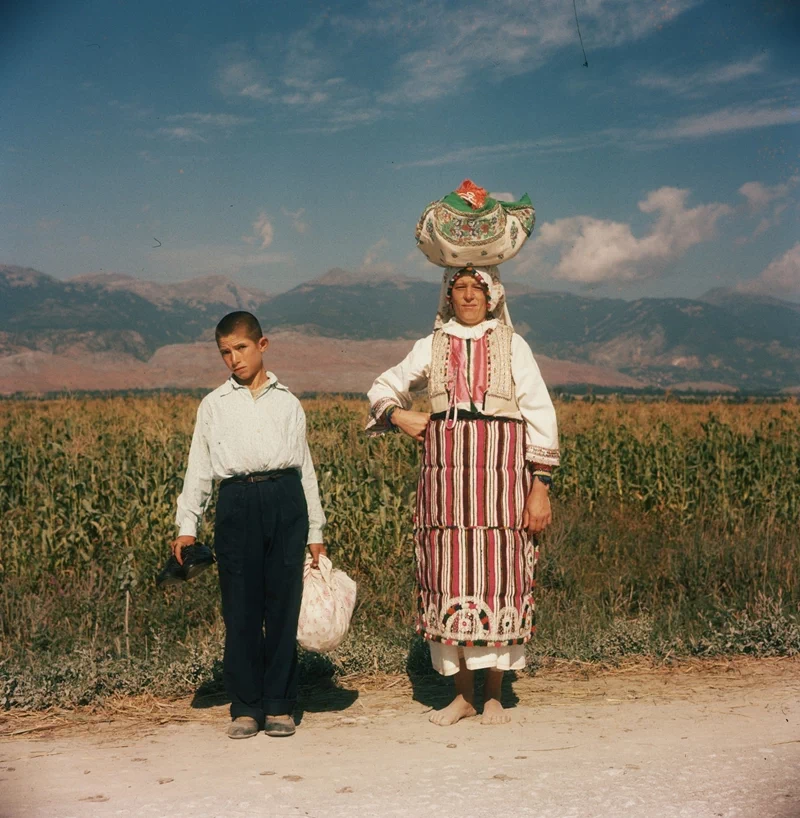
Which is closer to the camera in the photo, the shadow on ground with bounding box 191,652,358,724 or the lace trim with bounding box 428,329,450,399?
the lace trim with bounding box 428,329,450,399

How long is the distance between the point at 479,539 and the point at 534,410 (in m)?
0.71

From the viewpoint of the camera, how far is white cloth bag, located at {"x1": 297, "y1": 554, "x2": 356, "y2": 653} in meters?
4.93

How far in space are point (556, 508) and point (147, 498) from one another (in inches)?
177

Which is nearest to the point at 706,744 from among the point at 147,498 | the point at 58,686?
the point at 58,686

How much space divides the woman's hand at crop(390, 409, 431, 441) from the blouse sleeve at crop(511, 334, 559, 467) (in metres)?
0.51

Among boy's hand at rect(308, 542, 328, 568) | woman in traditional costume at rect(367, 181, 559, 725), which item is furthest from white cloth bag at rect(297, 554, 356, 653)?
woman in traditional costume at rect(367, 181, 559, 725)

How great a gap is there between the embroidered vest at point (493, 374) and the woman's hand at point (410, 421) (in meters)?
0.09

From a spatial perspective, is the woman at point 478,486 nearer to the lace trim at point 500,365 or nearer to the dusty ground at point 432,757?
the lace trim at point 500,365

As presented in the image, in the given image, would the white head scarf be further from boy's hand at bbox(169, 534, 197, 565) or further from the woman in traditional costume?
boy's hand at bbox(169, 534, 197, 565)

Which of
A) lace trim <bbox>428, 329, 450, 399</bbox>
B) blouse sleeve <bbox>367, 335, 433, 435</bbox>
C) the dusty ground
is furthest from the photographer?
blouse sleeve <bbox>367, 335, 433, 435</bbox>

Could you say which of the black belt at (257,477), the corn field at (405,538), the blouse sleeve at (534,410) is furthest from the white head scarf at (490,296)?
the corn field at (405,538)

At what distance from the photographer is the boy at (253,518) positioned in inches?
192

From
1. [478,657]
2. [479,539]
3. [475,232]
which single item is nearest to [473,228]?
[475,232]

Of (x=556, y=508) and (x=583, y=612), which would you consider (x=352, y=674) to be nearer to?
(x=583, y=612)
